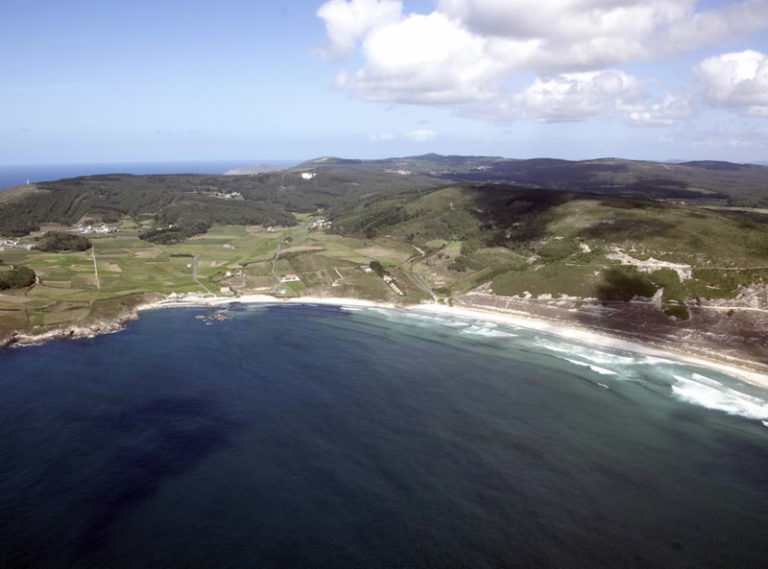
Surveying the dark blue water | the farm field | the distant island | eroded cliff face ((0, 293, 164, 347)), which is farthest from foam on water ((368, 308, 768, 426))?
eroded cliff face ((0, 293, 164, 347))

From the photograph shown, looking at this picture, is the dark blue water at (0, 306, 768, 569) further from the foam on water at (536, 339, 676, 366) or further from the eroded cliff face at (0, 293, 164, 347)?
the eroded cliff face at (0, 293, 164, 347)

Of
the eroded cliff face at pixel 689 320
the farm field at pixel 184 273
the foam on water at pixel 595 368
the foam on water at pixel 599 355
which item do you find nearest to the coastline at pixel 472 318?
the eroded cliff face at pixel 689 320

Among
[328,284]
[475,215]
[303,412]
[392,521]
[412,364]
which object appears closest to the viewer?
[392,521]

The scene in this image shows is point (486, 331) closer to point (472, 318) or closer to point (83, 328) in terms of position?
point (472, 318)

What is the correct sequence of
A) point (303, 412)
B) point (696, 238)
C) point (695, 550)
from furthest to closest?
point (696, 238)
point (303, 412)
point (695, 550)

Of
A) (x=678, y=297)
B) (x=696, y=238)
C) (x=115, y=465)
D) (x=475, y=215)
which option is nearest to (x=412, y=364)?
(x=115, y=465)

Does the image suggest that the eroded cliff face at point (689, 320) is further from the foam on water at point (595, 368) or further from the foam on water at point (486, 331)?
the foam on water at point (595, 368)

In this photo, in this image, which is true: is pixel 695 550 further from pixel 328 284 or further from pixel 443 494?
pixel 328 284
